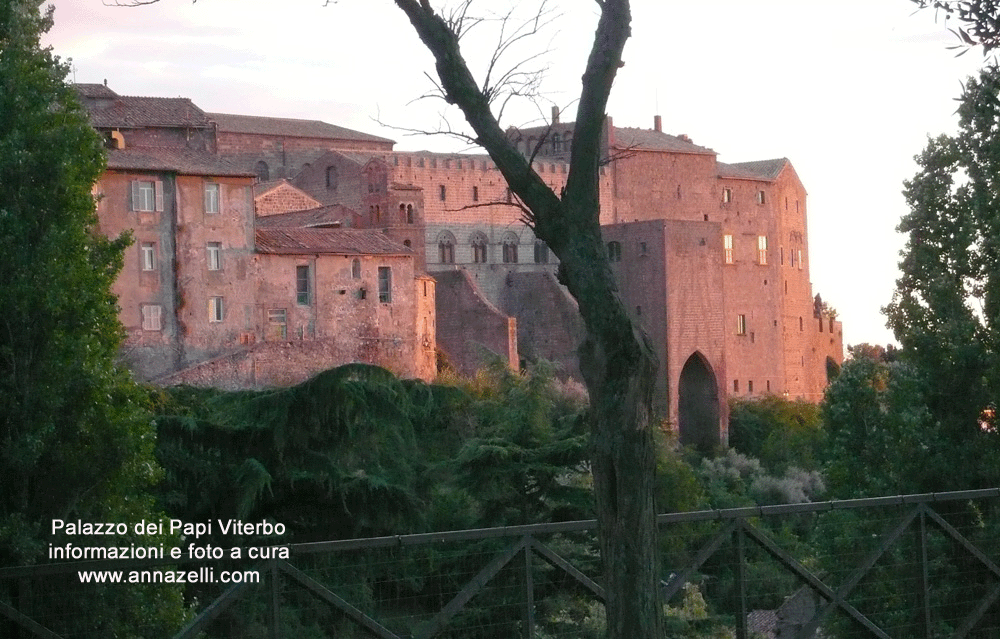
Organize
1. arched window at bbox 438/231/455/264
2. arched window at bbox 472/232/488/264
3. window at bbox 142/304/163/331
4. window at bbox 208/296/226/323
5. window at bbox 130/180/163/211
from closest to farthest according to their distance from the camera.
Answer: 1. window at bbox 142/304/163/331
2. window at bbox 130/180/163/211
3. window at bbox 208/296/226/323
4. arched window at bbox 438/231/455/264
5. arched window at bbox 472/232/488/264

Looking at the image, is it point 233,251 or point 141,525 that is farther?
point 233,251

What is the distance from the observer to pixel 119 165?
43.3 m

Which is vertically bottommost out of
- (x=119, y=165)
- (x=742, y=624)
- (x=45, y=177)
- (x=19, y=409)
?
(x=742, y=624)

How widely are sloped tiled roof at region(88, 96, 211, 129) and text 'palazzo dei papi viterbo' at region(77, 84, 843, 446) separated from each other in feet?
0.29

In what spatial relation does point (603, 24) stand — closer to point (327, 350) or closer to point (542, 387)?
point (542, 387)

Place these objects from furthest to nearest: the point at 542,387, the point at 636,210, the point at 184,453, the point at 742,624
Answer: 1. the point at 636,210
2. the point at 542,387
3. the point at 184,453
4. the point at 742,624

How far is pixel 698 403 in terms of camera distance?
215 ft

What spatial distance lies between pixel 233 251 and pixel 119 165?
4307mm

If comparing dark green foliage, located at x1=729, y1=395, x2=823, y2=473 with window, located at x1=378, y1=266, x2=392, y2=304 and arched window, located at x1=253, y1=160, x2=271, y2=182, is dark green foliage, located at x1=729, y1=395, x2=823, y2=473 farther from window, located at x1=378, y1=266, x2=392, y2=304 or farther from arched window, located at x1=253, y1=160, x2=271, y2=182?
arched window, located at x1=253, y1=160, x2=271, y2=182

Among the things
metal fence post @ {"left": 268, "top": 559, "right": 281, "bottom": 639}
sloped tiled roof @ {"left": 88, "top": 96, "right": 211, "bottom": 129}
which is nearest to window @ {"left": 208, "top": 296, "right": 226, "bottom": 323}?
sloped tiled roof @ {"left": 88, "top": 96, "right": 211, "bottom": 129}

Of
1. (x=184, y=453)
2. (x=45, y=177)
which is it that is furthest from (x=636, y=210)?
(x=45, y=177)

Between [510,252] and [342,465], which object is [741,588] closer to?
[342,465]

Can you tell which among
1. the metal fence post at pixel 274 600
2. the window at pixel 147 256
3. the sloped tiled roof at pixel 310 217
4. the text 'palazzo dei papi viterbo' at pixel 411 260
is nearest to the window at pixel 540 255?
the text 'palazzo dei papi viterbo' at pixel 411 260

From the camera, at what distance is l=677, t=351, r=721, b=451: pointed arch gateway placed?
64.1 m
